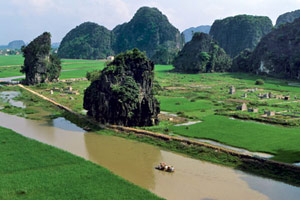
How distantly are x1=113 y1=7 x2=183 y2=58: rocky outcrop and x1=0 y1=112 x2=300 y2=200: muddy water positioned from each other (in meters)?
142

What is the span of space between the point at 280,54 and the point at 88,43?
109 metres

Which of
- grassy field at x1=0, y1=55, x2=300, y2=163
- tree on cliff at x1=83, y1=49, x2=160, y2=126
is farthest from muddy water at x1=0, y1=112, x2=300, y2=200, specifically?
grassy field at x1=0, y1=55, x2=300, y2=163

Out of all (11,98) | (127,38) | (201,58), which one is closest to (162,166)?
(11,98)

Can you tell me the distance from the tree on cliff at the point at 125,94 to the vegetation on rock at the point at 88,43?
12852cm

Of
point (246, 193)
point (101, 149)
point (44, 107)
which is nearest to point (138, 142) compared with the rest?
point (101, 149)

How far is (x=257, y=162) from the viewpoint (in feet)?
70.6

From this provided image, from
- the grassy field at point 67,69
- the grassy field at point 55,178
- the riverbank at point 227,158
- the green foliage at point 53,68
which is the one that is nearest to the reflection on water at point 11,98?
the green foliage at point 53,68

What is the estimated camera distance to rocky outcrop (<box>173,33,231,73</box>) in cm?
9444

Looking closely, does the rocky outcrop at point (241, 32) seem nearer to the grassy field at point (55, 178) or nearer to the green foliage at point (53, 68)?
the green foliage at point (53, 68)

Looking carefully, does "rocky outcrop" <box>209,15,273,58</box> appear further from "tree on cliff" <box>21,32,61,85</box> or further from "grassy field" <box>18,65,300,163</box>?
"tree on cliff" <box>21,32,61,85</box>

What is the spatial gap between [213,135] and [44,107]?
25.9 m

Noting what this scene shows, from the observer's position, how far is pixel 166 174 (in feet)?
68.2

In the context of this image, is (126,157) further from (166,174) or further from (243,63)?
(243,63)

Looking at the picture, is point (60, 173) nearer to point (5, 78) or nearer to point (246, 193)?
point (246, 193)
